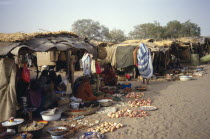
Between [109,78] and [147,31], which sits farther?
[147,31]

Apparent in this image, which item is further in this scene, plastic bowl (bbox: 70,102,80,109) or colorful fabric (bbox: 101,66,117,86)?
colorful fabric (bbox: 101,66,117,86)

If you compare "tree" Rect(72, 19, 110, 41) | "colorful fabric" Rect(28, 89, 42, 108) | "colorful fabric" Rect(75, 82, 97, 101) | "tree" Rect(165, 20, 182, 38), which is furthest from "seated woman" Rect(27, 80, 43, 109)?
"tree" Rect(165, 20, 182, 38)

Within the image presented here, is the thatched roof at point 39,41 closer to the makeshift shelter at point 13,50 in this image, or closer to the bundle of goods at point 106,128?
the makeshift shelter at point 13,50

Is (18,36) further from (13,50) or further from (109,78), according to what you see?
(109,78)

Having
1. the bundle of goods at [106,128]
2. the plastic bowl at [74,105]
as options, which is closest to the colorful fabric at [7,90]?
the plastic bowl at [74,105]

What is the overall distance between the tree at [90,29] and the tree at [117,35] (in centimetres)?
99

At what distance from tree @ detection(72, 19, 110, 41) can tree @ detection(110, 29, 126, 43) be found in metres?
0.99

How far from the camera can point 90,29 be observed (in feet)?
133

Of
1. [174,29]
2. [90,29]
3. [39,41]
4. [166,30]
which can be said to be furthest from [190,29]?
[39,41]

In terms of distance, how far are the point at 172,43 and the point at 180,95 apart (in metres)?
10.5

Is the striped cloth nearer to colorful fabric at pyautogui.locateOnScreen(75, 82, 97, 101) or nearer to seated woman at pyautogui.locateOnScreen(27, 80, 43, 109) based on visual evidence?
colorful fabric at pyautogui.locateOnScreen(75, 82, 97, 101)

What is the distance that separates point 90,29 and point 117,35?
19.1 feet

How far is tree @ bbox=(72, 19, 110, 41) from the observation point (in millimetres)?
39656

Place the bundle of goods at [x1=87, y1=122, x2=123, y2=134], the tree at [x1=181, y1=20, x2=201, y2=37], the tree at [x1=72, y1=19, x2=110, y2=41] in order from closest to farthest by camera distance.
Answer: the bundle of goods at [x1=87, y1=122, x2=123, y2=134], the tree at [x1=72, y1=19, x2=110, y2=41], the tree at [x1=181, y1=20, x2=201, y2=37]
